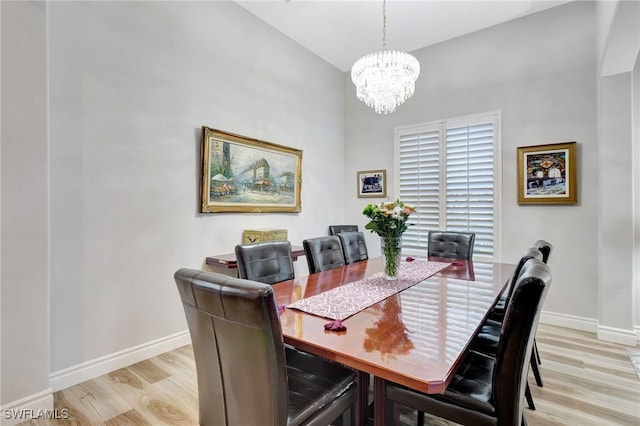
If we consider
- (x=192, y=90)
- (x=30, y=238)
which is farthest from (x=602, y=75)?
(x=30, y=238)

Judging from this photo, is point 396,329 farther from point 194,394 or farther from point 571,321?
point 571,321

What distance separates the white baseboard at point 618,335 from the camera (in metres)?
2.98

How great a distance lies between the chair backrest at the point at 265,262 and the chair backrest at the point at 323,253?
0.23 meters

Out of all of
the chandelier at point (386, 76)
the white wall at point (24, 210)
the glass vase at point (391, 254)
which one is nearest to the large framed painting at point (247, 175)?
the white wall at point (24, 210)

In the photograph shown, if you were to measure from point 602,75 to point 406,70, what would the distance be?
2021mm

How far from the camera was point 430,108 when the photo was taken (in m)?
4.35

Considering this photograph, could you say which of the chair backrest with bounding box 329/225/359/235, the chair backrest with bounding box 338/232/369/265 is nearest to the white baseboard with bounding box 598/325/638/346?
the chair backrest with bounding box 338/232/369/265

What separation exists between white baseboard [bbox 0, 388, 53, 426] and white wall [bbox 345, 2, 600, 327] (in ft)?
14.5

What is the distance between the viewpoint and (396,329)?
1385 mm

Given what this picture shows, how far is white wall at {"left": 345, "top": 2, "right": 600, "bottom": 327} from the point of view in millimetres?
3344

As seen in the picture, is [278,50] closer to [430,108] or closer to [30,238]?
[430,108]

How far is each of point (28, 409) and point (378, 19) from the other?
469cm

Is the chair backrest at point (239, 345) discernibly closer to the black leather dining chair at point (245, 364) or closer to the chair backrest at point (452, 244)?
the black leather dining chair at point (245, 364)

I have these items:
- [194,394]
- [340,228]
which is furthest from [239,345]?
[340,228]
